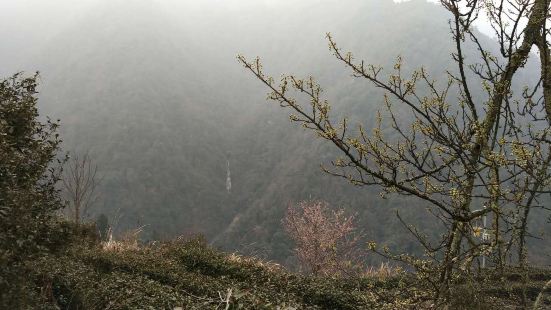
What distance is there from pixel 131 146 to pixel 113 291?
83.8 m

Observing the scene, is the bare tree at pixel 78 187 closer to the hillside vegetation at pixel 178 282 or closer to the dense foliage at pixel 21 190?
the hillside vegetation at pixel 178 282

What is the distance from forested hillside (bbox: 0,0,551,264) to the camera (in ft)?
250

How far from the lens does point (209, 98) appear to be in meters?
111

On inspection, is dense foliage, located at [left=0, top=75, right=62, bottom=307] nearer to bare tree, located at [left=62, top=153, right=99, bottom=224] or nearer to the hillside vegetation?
the hillside vegetation

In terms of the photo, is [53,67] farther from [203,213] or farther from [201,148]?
[203,213]

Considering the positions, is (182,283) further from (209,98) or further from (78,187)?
(209,98)

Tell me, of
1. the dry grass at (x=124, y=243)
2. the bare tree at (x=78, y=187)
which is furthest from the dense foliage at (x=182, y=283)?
the bare tree at (x=78, y=187)

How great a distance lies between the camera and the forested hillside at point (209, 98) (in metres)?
76.2

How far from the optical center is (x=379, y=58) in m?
109

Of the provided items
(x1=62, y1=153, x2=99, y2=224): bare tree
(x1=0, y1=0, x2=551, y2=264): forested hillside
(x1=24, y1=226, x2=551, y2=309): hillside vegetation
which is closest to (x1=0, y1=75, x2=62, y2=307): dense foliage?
(x1=24, y1=226, x2=551, y2=309): hillside vegetation

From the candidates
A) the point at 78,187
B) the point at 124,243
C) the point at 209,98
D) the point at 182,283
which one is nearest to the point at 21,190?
the point at 182,283

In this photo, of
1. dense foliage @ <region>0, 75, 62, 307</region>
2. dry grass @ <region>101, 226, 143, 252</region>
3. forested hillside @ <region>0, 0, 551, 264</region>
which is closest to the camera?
dense foliage @ <region>0, 75, 62, 307</region>

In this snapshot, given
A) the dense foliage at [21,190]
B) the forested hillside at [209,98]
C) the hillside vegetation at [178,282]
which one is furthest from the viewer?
the forested hillside at [209,98]

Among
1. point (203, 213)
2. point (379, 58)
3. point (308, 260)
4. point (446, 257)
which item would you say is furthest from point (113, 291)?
point (379, 58)
